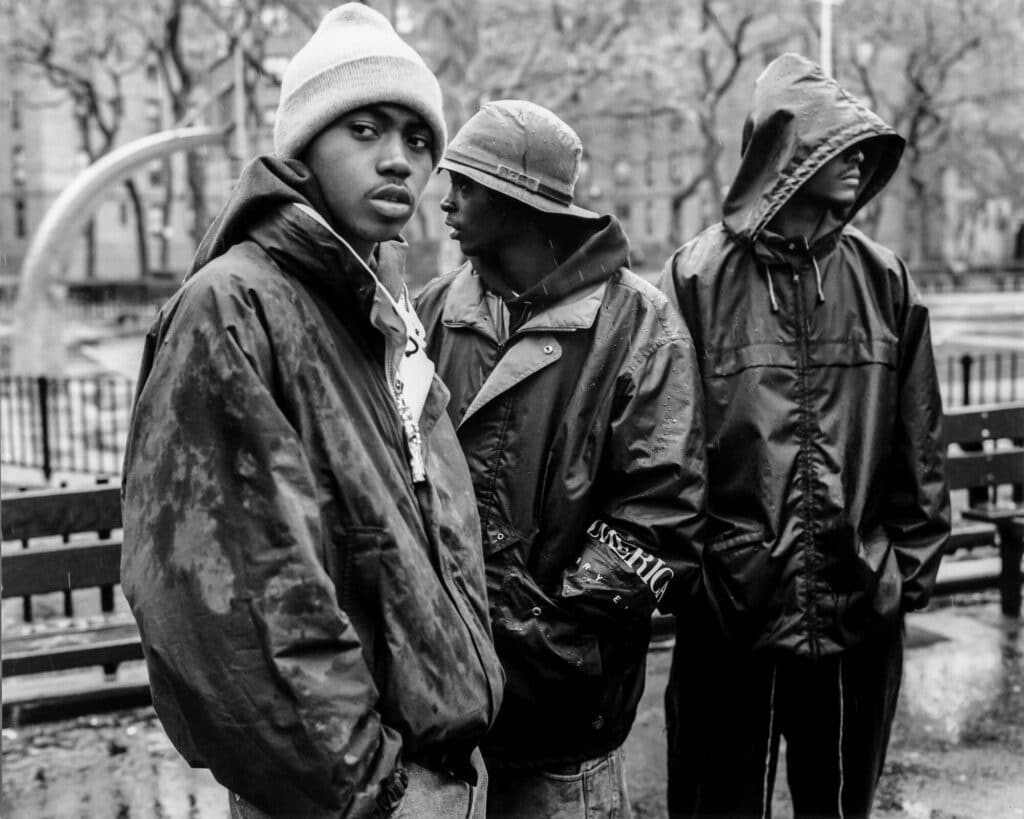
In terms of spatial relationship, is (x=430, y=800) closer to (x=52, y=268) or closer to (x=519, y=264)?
(x=519, y=264)

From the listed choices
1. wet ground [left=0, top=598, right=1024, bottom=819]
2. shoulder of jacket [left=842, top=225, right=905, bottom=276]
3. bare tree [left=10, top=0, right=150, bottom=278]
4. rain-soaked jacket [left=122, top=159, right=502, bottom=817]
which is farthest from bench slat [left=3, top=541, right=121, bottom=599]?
bare tree [left=10, top=0, right=150, bottom=278]

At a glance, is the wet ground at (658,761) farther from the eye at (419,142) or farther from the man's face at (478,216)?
the eye at (419,142)

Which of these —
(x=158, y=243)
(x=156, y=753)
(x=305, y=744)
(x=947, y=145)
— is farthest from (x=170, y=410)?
(x=158, y=243)

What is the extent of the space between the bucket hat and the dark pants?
1.38 m

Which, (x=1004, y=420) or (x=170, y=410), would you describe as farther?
(x=1004, y=420)

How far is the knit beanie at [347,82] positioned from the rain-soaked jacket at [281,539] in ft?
0.33

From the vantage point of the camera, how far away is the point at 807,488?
11.4 feet

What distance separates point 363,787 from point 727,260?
A: 231 centimetres

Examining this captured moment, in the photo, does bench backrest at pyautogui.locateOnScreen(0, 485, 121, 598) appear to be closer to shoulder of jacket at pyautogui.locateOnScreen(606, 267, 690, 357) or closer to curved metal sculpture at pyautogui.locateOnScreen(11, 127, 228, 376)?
shoulder of jacket at pyautogui.locateOnScreen(606, 267, 690, 357)

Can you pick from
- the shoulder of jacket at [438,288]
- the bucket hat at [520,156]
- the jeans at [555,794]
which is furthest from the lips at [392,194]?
the jeans at [555,794]

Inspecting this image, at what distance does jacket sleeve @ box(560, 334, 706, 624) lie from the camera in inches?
114

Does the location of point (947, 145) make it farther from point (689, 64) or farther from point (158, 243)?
point (158, 243)

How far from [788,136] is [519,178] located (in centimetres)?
103

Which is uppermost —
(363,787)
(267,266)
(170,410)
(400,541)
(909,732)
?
(267,266)
